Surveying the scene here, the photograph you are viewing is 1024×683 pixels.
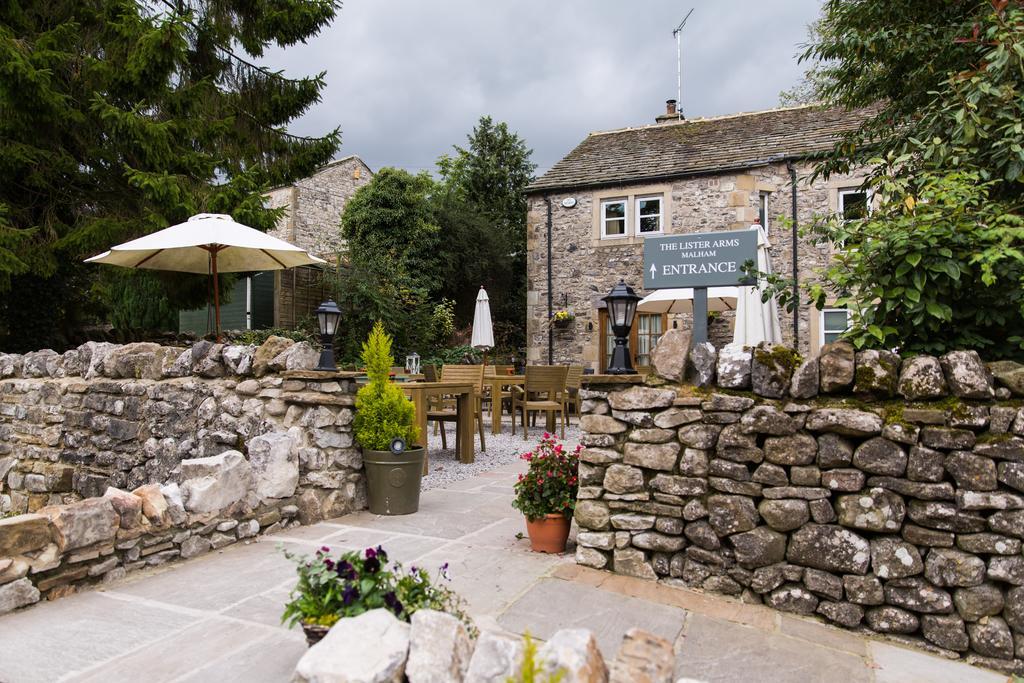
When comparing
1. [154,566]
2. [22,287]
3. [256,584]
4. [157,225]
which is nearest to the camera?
[256,584]

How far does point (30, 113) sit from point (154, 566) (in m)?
7.51

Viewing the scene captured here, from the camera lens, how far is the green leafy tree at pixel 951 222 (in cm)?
318

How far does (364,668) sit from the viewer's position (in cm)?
181

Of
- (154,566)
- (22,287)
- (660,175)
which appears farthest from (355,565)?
(660,175)

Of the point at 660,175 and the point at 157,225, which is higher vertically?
the point at 660,175

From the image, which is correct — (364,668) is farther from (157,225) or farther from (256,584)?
(157,225)

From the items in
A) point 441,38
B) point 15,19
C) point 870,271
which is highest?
point 15,19

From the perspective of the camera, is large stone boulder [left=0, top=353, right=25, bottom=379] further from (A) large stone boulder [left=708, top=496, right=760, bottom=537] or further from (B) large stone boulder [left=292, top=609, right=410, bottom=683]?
(A) large stone boulder [left=708, top=496, right=760, bottom=537]

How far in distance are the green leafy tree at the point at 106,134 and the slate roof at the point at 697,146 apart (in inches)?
236

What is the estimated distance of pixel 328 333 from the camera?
4.79 meters

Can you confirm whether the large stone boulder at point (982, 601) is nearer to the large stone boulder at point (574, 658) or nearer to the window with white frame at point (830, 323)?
the large stone boulder at point (574, 658)

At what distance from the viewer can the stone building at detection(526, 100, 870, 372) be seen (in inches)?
465

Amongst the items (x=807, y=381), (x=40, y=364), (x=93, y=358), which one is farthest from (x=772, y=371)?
(x=40, y=364)

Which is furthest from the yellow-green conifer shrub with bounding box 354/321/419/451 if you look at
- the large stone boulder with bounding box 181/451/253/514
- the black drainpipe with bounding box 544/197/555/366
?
the black drainpipe with bounding box 544/197/555/366
